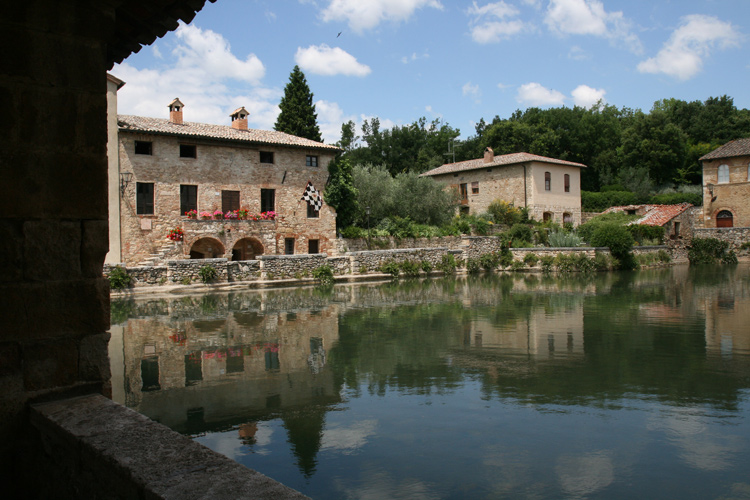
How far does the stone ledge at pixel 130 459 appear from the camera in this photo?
220cm

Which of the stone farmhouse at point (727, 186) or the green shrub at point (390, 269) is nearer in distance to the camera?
the green shrub at point (390, 269)

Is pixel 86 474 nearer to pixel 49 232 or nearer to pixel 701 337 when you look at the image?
pixel 49 232

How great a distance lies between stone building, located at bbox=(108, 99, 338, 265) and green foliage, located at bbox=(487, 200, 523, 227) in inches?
499

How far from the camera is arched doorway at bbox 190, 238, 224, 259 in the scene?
86.5 feet

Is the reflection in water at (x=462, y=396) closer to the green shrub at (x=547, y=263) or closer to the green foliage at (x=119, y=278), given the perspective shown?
the green foliage at (x=119, y=278)

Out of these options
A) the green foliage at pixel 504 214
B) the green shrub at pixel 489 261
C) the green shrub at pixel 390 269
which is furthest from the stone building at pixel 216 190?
the green foliage at pixel 504 214

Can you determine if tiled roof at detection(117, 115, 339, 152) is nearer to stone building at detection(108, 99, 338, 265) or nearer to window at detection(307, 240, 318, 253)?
stone building at detection(108, 99, 338, 265)

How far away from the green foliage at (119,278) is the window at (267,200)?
32.9 feet

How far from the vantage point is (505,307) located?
14320 mm

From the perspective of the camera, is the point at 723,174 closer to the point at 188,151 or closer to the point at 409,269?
the point at 409,269

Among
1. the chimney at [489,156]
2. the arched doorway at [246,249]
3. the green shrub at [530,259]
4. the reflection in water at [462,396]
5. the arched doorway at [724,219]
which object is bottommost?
the reflection in water at [462,396]

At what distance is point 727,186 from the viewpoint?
3909 cm

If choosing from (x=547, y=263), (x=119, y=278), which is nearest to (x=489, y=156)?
(x=547, y=263)

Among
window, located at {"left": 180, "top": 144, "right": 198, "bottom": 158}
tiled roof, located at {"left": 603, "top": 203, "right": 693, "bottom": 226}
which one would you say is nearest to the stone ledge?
window, located at {"left": 180, "top": 144, "right": 198, "bottom": 158}
